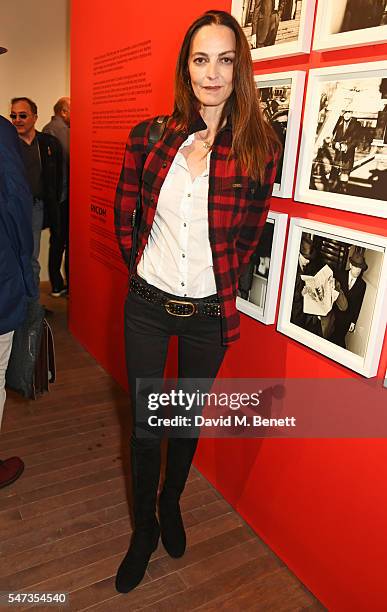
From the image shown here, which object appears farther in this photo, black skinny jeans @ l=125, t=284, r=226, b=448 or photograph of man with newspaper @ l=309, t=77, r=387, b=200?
black skinny jeans @ l=125, t=284, r=226, b=448

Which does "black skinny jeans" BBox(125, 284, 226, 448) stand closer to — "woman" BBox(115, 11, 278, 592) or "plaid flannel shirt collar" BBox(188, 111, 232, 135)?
"woman" BBox(115, 11, 278, 592)

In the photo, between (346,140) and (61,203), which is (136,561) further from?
(61,203)

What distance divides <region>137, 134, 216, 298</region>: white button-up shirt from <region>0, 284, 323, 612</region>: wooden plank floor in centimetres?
106

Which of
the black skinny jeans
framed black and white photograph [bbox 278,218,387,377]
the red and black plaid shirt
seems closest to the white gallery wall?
the red and black plaid shirt

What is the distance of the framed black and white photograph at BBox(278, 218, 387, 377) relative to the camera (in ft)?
4.73

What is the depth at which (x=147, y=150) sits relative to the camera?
1.60 meters

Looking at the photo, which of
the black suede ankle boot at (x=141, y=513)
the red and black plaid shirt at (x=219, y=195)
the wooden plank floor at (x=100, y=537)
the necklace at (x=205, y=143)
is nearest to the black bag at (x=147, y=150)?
the red and black plaid shirt at (x=219, y=195)

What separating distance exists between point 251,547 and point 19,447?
124 cm

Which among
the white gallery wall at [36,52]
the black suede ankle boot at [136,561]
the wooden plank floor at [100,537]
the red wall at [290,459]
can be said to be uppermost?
the white gallery wall at [36,52]

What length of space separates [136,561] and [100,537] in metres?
0.26

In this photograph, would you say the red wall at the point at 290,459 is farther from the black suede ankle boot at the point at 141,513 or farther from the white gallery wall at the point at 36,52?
the white gallery wall at the point at 36,52

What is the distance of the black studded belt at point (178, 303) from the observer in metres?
1.56

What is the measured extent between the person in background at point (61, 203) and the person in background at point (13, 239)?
2.66 m

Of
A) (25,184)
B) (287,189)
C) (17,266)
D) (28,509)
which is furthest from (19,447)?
(287,189)
